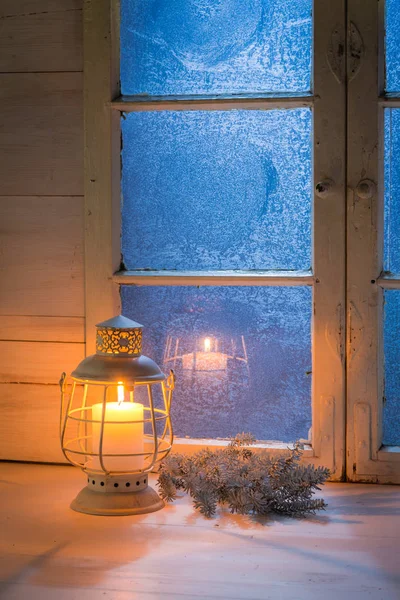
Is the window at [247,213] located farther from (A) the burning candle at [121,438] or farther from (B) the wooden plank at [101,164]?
(A) the burning candle at [121,438]

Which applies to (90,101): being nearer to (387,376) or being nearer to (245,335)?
(245,335)

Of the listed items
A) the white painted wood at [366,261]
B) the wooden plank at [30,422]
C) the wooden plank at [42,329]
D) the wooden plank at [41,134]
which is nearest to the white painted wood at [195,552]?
the white painted wood at [366,261]

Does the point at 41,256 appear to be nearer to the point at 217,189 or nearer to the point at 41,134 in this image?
the point at 41,134

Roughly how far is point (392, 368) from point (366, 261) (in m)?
0.24

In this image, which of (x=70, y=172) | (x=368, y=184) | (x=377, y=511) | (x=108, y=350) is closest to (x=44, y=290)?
(x=70, y=172)

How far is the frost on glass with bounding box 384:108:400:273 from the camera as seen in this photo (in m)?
1.78

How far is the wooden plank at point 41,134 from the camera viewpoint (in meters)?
1.88

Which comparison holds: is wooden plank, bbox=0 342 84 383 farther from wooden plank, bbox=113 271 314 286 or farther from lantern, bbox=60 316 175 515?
lantern, bbox=60 316 175 515

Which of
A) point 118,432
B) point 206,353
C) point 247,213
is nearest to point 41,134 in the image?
point 247,213

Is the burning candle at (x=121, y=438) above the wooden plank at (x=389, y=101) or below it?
below

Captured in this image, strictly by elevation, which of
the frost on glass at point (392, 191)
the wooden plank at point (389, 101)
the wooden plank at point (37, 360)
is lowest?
the wooden plank at point (37, 360)

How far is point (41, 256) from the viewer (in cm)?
191

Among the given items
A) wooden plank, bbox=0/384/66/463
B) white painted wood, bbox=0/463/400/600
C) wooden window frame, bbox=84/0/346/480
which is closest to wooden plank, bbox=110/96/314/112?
wooden window frame, bbox=84/0/346/480

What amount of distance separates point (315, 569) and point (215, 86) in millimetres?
1054
